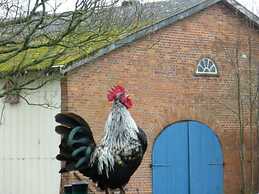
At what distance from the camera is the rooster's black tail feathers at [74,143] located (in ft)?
36.2

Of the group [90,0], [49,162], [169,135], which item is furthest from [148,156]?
[90,0]

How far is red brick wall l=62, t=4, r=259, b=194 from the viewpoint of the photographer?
1823 centimetres

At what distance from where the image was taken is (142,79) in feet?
63.3

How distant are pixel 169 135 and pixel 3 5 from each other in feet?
25.0

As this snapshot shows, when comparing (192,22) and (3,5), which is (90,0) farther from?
(192,22)

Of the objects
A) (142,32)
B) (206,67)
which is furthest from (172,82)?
(142,32)

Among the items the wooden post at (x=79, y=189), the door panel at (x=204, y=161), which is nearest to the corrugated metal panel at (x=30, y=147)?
the door panel at (x=204, y=161)

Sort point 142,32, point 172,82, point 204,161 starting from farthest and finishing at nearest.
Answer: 1. point 204,161
2. point 172,82
3. point 142,32

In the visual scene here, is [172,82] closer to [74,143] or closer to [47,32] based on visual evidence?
[47,32]

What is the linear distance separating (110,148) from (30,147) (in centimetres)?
784

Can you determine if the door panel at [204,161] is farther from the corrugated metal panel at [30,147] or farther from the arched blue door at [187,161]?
the corrugated metal panel at [30,147]

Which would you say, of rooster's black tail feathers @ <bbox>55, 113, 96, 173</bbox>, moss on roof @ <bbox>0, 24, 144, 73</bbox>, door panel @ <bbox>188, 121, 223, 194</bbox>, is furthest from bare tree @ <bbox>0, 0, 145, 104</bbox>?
door panel @ <bbox>188, 121, 223, 194</bbox>

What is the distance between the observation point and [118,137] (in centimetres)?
1091

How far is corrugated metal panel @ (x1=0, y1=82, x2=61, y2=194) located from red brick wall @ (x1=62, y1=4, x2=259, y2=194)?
0.70 m
